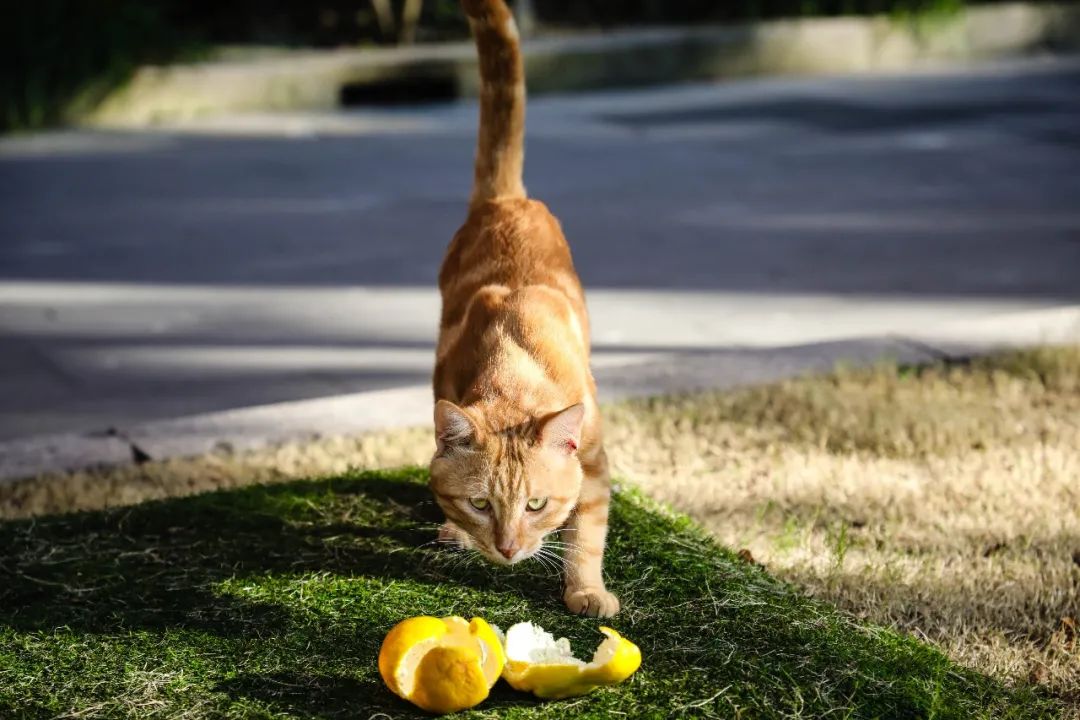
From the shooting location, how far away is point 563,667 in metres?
2.97

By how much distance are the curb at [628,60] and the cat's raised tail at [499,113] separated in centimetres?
784

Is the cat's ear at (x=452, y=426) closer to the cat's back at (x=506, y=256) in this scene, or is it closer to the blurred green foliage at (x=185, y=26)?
the cat's back at (x=506, y=256)

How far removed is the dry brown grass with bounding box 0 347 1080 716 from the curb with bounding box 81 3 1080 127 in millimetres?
7639

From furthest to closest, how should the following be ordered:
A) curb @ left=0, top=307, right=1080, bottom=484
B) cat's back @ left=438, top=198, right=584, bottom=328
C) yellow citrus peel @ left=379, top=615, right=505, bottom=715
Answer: curb @ left=0, top=307, right=1080, bottom=484 < cat's back @ left=438, top=198, right=584, bottom=328 < yellow citrus peel @ left=379, top=615, right=505, bottom=715

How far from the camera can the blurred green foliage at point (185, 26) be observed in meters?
11.2

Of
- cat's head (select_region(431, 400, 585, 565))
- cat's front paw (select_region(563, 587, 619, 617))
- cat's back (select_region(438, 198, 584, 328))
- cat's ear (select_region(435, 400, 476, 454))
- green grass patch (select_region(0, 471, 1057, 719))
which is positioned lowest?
green grass patch (select_region(0, 471, 1057, 719))

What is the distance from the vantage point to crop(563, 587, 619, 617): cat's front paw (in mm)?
3436

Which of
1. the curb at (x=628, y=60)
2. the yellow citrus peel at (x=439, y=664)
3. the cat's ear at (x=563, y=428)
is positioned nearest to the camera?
the yellow citrus peel at (x=439, y=664)

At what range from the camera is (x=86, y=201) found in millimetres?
8734

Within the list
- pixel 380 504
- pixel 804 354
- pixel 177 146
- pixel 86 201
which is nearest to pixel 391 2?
pixel 177 146

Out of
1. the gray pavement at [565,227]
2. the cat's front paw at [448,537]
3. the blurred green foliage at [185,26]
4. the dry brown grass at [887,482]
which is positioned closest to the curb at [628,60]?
the blurred green foliage at [185,26]

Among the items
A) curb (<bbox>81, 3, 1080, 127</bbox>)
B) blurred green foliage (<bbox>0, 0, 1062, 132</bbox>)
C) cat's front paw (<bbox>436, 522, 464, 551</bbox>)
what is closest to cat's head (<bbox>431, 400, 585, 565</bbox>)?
cat's front paw (<bbox>436, 522, 464, 551</bbox>)

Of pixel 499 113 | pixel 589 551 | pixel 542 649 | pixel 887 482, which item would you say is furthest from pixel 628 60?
pixel 542 649

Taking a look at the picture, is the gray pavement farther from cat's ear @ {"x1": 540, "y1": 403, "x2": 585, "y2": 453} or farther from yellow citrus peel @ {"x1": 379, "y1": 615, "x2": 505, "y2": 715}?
yellow citrus peel @ {"x1": 379, "y1": 615, "x2": 505, "y2": 715}
